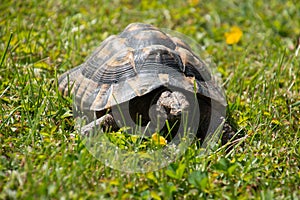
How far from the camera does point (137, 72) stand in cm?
358

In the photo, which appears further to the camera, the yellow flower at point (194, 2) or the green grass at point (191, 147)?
the yellow flower at point (194, 2)

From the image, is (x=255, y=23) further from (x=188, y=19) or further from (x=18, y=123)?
(x=18, y=123)

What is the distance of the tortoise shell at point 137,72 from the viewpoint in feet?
11.5

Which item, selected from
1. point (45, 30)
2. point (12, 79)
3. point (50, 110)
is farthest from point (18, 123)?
point (45, 30)

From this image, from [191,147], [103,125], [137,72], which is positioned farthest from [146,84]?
[191,147]

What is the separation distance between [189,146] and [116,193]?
752mm

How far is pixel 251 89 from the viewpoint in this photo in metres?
4.36

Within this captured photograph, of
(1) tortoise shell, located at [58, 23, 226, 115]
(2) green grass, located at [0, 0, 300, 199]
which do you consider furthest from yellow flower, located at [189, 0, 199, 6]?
(1) tortoise shell, located at [58, 23, 226, 115]

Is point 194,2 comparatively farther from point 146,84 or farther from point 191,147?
point 191,147

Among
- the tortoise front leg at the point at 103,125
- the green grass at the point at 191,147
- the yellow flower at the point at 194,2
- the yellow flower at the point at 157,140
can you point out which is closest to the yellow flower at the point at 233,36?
the green grass at the point at 191,147

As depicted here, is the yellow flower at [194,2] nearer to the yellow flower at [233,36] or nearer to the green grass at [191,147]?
the green grass at [191,147]

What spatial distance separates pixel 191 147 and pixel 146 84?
0.57 m

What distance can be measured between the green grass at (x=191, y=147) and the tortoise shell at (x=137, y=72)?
0.78 ft

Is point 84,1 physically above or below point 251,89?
above
